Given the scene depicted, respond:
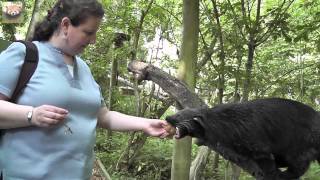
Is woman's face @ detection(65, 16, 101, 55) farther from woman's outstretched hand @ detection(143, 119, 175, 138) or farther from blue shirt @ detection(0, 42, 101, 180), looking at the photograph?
woman's outstretched hand @ detection(143, 119, 175, 138)

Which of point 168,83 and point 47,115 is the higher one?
point 168,83

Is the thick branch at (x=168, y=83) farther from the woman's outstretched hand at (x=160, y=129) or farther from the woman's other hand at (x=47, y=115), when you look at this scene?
the woman's other hand at (x=47, y=115)

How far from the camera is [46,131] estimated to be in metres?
1.76

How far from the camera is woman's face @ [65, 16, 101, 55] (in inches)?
71.1

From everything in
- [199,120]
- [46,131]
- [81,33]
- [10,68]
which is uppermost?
[81,33]

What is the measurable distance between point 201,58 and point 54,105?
4.40m

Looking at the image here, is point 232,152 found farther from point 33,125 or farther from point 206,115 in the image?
point 33,125

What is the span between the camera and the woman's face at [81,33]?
71.1 inches

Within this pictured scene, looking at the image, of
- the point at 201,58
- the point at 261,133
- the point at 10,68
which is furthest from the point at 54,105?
the point at 201,58

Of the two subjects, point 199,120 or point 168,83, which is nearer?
point 199,120

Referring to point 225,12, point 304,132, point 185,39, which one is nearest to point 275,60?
point 225,12

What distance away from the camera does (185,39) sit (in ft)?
11.0

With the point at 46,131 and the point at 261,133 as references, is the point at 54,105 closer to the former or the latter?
the point at 46,131

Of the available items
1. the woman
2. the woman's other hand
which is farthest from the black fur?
the woman's other hand
